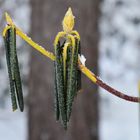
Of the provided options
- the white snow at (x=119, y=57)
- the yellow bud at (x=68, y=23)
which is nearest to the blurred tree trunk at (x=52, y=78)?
the yellow bud at (x=68, y=23)

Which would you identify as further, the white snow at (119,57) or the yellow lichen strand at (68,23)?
the white snow at (119,57)

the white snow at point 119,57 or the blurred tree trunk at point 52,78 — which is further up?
the white snow at point 119,57

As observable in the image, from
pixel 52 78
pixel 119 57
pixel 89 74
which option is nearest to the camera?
pixel 89 74

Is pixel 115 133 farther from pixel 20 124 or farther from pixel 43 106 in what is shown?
pixel 43 106

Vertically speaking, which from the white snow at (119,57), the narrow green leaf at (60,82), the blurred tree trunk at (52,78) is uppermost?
the white snow at (119,57)

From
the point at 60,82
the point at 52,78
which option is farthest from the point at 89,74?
the point at 52,78

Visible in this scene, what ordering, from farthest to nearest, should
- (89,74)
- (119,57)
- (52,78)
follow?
1. (119,57)
2. (52,78)
3. (89,74)

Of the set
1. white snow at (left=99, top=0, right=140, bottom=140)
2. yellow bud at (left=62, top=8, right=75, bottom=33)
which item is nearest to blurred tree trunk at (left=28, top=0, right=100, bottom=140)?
yellow bud at (left=62, top=8, right=75, bottom=33)

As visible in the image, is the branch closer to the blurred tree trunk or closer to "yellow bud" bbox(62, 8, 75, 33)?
"yellow bud" bbox(62, 8, 75, 33)

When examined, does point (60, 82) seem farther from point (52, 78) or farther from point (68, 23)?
point (52, 78)

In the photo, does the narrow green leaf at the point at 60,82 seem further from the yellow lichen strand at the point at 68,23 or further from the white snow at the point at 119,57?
the white snow at the point at 119,57
